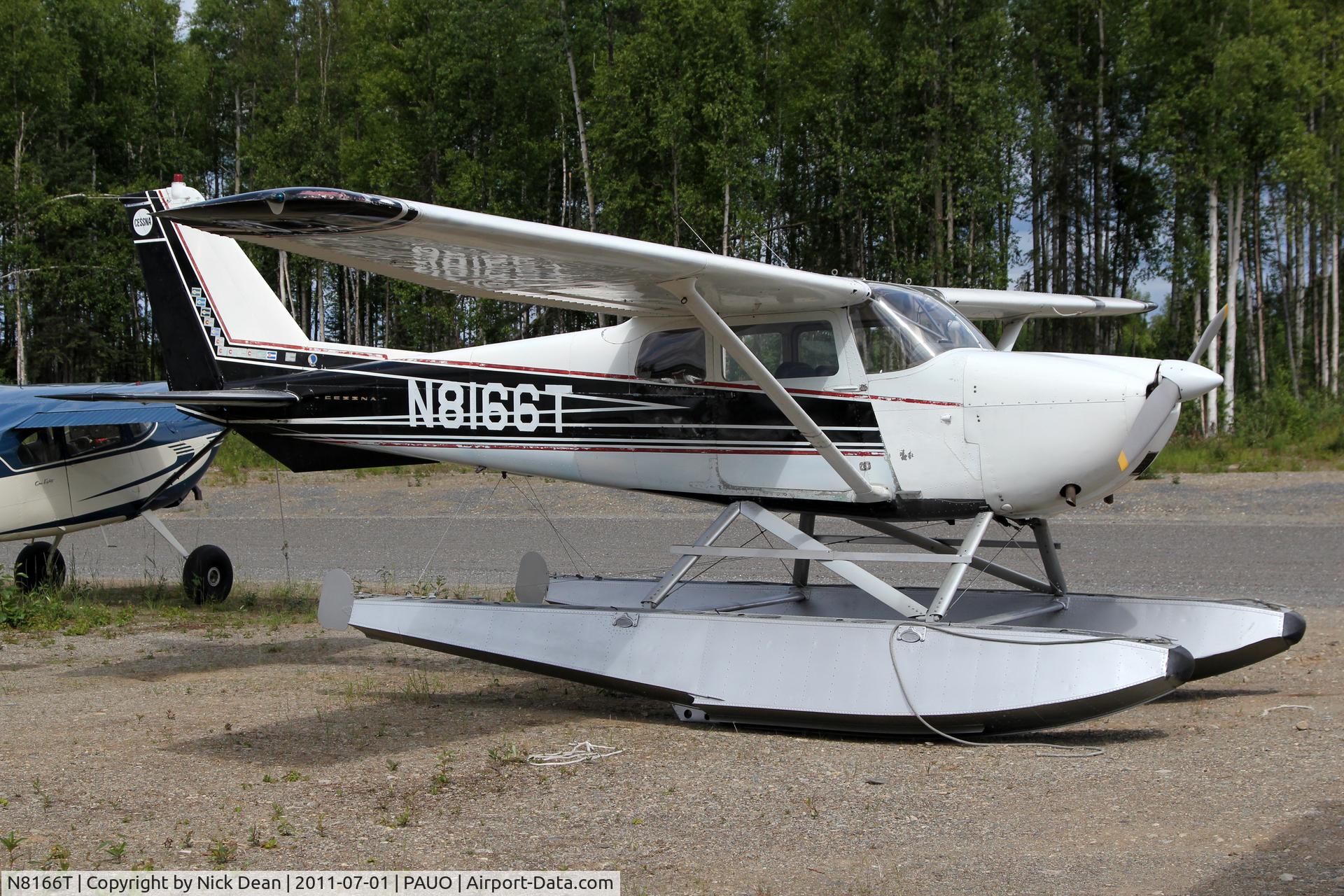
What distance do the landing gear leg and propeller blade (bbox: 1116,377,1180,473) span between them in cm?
930

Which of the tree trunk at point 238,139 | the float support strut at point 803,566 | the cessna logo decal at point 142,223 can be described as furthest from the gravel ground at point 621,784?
the tree trunk at point 238,139

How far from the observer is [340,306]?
4388cm

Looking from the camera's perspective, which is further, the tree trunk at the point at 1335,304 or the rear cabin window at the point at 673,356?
the tree trunk at the point at 1335,304

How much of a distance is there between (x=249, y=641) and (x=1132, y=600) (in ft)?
24.4

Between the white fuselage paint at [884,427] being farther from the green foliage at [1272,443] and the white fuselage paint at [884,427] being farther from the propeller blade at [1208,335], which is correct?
the green foliage at [1272,443]

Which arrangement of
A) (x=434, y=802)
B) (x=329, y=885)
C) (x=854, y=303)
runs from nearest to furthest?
(x=329, y=885) < (x=434, y=802) < (x=854, y=303)

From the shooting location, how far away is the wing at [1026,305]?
907 centimetres

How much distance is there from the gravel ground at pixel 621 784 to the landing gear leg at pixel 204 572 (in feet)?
6.94

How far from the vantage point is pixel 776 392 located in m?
7.17

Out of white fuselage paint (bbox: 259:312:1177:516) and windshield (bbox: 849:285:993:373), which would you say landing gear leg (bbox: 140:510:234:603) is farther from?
windshield (bbox: 849:285:993:373)

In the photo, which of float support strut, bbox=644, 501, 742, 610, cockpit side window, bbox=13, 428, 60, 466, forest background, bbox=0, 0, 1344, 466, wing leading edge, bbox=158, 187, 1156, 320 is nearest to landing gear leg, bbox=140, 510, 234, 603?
cockpit side window, bbox=13, 428, 60, 466

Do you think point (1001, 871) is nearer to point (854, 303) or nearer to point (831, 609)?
point (854, 303)

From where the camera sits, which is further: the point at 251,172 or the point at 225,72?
the point at 225,72

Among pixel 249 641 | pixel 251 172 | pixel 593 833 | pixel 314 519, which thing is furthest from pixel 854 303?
pixel 251 172
